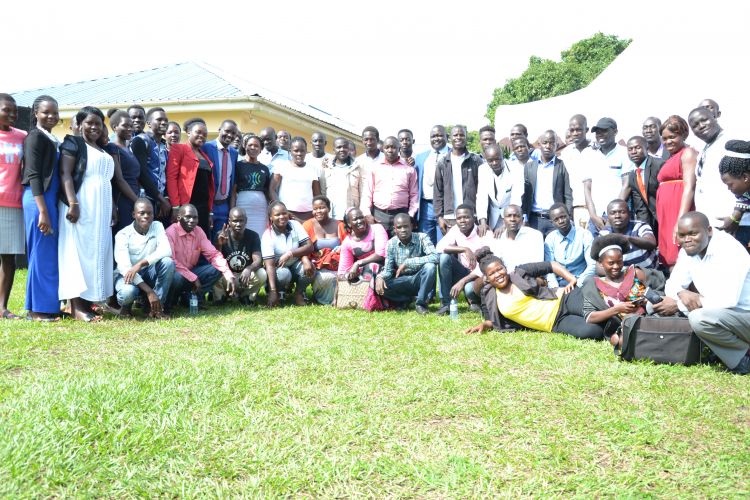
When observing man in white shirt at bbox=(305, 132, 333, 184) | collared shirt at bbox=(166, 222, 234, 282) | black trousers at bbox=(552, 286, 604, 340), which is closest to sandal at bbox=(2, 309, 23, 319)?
collared shirt at bbox=(166, 222, 234, 282)

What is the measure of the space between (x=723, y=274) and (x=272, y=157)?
6157 mm

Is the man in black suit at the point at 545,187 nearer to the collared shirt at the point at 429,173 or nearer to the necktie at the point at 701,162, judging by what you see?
the collared shirt at the point at 429,173

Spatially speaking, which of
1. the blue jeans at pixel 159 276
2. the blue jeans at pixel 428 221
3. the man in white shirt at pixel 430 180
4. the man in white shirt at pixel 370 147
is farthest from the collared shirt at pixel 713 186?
the blue jeans at pixel 159 276

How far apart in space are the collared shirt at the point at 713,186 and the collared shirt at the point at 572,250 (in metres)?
1.40

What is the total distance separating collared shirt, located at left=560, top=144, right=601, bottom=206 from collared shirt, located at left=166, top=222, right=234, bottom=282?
4.58m

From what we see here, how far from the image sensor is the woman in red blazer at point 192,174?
738cm

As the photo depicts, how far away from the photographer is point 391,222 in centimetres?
819

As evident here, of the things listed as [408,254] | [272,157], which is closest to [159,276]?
[272,157]

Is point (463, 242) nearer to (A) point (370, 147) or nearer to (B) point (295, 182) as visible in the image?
(A) point (370, 147)

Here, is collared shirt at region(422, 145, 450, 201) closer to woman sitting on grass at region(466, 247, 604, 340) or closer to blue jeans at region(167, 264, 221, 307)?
woman sitting on grass at region(466, 247, 604, 340)

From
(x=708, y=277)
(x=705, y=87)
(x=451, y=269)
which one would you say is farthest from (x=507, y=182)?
(x=705, y=87)

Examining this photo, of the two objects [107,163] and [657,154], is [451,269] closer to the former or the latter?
[657,154]

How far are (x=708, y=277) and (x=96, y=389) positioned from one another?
4.51 meters

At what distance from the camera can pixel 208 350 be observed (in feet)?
16.3
